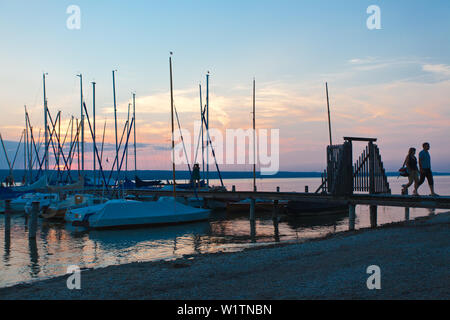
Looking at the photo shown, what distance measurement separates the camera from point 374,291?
7586 millimetres

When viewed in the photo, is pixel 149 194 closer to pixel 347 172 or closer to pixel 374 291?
pixel 347 172

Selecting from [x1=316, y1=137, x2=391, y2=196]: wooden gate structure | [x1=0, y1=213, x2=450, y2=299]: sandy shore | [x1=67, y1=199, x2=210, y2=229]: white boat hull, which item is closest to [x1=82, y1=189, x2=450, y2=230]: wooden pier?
[x1=316, y1=137, x2=391, y2=196]: wooden gate structure

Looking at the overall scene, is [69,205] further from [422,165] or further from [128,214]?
[422,165]

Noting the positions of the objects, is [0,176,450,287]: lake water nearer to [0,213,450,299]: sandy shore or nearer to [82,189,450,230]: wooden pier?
[82,189,450,230]: wooden pier

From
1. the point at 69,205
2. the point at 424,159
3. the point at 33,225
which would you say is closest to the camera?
the point at 424,159

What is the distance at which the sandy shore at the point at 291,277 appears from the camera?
780 centimetres

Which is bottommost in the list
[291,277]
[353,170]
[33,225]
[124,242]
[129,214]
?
[124,242]

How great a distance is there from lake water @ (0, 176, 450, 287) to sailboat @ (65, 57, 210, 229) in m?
0.59

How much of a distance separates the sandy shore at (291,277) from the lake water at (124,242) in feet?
18.0

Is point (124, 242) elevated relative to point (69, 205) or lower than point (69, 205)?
lower

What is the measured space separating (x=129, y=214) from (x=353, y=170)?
1523 centimetres

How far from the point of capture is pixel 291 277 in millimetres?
9172

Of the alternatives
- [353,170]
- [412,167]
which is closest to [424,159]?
[412,167]
